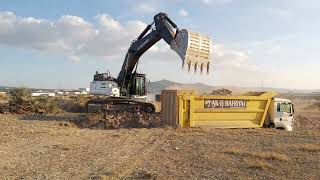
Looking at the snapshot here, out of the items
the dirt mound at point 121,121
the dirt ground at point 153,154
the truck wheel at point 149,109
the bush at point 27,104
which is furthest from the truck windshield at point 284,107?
the bush at point 27,104

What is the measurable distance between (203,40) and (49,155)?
11460mm

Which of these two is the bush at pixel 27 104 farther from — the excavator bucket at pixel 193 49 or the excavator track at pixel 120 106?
the excavator bucket at pixel 193 49

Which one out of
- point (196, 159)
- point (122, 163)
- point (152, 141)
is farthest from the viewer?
point (152, 141)

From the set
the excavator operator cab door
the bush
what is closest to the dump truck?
the excavator operator cab door

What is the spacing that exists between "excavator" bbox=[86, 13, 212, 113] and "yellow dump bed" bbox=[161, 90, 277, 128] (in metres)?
1.56

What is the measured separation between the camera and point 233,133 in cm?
2009

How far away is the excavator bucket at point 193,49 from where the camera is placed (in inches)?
851

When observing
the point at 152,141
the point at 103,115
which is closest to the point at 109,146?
the point at 152,141

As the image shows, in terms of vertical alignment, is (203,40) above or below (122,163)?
above

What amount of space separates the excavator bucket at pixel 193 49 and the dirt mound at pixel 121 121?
3191 millimetres

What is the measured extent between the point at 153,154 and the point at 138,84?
47.3 ft

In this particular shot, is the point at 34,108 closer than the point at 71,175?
No

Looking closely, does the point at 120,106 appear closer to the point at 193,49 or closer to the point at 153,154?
the point at 193,49

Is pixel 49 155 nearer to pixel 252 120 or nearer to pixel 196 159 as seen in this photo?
pixel 196 159
